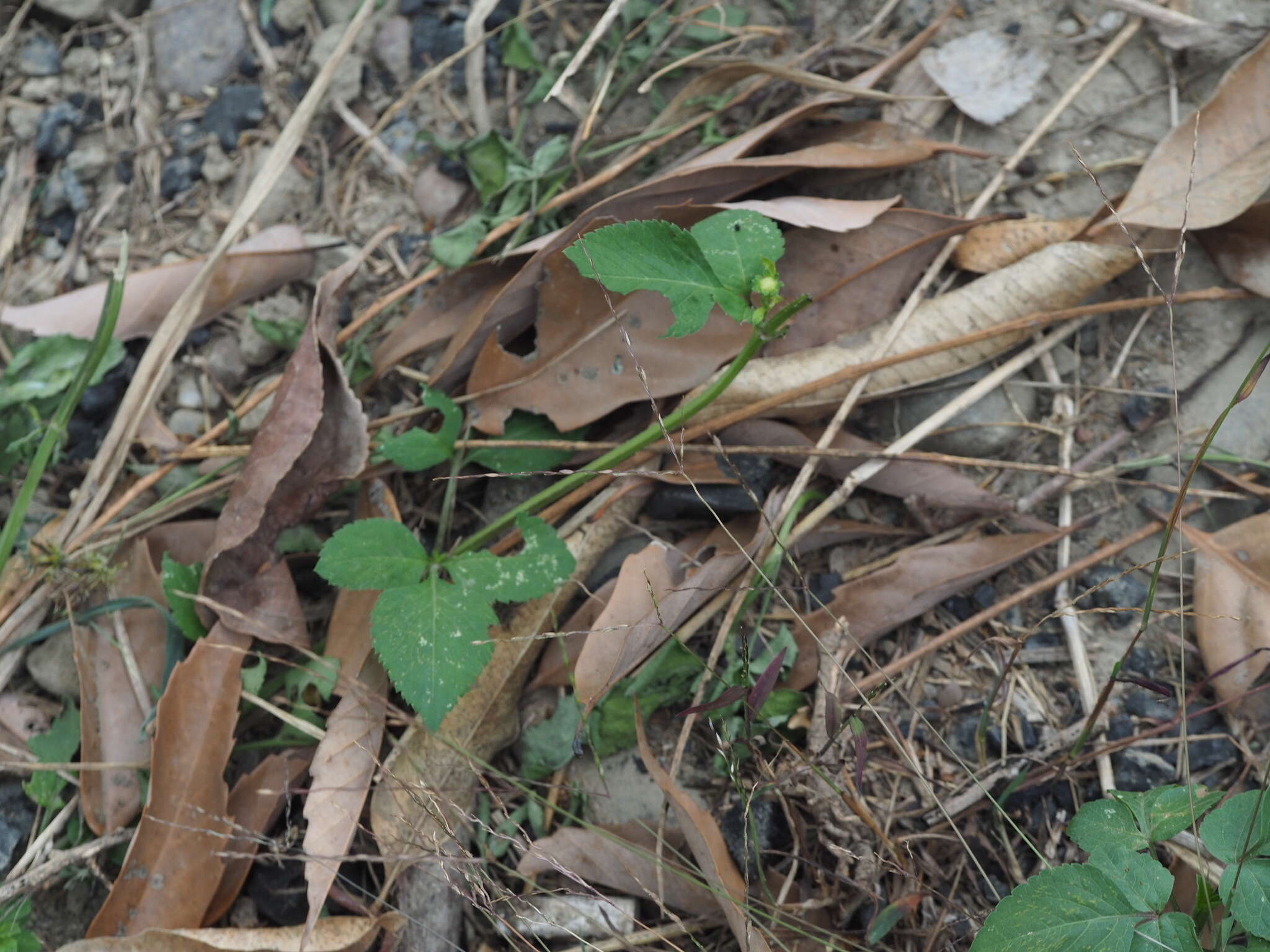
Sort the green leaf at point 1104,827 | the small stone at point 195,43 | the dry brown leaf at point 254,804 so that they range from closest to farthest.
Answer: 1. the green leaf at point 1104,827
2. the dry brown leaf at point 254,804
3. the small stone at point 195,43

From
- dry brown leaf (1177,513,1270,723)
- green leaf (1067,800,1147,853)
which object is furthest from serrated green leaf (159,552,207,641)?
dry brown leaf (1177,513,1270,723)

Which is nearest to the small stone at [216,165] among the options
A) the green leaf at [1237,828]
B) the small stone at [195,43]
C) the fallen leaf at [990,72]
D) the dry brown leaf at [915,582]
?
the small stone at [195,43]

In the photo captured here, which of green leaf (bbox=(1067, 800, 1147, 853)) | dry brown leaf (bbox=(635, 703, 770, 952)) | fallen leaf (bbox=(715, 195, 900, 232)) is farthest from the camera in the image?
fallen leaf (bbox=(715, 195, 900, 232))

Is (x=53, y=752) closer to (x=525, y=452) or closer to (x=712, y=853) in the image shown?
(x=525, y=452)

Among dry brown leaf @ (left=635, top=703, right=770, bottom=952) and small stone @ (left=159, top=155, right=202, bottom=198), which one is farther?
small stone @ (left=159, top=155, right=202, bottom=198)

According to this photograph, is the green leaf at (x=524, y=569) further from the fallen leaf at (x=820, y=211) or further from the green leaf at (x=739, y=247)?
the fallen leaf at (x=820, y=211)

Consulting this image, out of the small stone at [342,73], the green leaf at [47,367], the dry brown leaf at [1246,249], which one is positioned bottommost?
the green leaf at [47,367]

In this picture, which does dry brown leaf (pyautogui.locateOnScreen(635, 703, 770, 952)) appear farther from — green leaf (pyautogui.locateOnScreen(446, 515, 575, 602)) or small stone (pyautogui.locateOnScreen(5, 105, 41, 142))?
small stone (pyautogui.locateOnScreen(5, 105, 41, 142))
